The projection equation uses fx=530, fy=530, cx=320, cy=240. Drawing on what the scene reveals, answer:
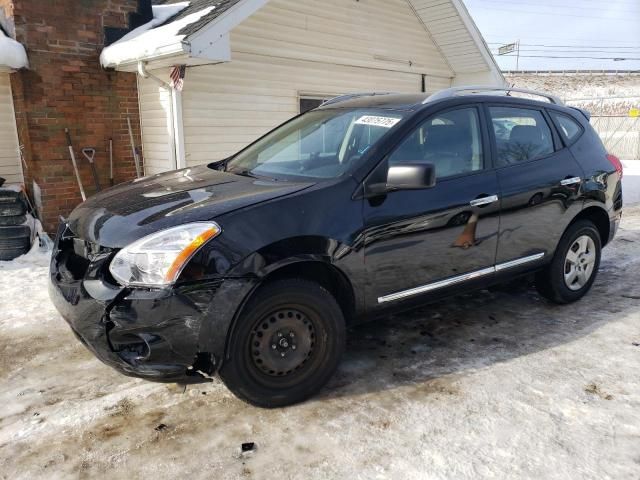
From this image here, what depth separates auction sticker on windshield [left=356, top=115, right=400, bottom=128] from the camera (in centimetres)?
348

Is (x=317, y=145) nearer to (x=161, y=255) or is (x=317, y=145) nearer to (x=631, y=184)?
(x=161, y=255)

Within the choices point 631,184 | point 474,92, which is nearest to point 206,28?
point 474,92

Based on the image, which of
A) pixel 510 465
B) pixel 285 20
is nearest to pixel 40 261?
pixel 285 20

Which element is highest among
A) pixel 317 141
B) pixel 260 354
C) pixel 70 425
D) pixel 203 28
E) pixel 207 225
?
pixel 203 28

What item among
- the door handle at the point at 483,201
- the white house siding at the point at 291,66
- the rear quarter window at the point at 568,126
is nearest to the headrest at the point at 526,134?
the rear quarter window at the point at 568,126

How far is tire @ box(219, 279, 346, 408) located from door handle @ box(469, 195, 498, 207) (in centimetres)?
126

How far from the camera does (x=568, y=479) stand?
2.41 m

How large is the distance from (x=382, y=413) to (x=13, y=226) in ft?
17.5

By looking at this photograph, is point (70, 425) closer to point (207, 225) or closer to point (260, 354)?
point (260, 354)

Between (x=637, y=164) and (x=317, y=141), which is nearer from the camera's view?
(x=317, y=141)

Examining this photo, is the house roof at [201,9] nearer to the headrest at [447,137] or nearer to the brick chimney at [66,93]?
the brick chimney at [66,93]

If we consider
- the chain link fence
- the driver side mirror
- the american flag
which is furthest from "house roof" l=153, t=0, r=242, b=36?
the chain link fence

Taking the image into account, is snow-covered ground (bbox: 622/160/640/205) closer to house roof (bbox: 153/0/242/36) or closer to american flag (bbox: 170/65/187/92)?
house roof (bbox: 153/0/242/36)

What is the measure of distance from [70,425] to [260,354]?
1.12 m
